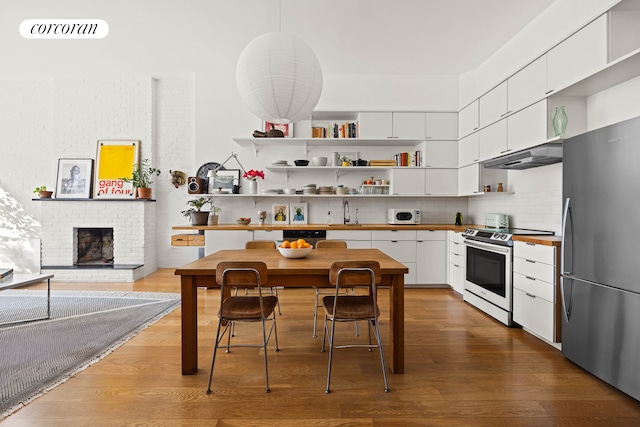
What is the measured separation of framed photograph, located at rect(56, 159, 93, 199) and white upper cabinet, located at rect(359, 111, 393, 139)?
4625 mm

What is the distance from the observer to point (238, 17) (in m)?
3.99

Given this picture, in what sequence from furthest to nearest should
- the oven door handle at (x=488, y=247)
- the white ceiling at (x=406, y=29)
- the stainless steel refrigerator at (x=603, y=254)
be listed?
the white ceiling at (x=406, y=29)
the oven door handle at (x=488, y=247)
the stainless steel refrigerator at (x=603, y=254)

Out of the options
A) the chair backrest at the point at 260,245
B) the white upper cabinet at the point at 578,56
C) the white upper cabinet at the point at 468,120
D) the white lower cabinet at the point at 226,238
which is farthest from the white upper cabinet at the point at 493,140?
the white lower cabinet at the point at 226,238

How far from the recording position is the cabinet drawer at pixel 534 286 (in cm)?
296

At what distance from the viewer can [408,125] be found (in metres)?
5.50

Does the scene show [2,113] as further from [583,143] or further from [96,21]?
[583,143]

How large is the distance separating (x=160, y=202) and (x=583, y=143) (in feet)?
19.7


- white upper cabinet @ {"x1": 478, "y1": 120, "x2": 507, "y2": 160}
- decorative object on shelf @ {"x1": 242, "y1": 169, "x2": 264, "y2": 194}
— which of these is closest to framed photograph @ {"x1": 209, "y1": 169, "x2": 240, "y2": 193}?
decorative object on shelf @ {"x1": 242, "y1": 169, "x2": 264, "y2": 194}

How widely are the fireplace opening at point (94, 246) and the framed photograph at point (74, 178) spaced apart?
24.2 inches

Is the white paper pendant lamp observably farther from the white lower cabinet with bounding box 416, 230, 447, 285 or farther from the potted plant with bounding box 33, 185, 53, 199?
the potted plant with bounding box 33, 185, 53, 199

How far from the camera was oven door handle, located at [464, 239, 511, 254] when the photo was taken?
3.58 m

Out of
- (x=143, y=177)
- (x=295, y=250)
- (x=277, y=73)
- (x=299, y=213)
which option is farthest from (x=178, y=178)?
(x=277, y=73)

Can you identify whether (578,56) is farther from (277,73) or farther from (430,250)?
(430,250)

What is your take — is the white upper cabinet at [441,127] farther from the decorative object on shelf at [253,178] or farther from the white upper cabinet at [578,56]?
the decorative object on shelf at [253,178]
